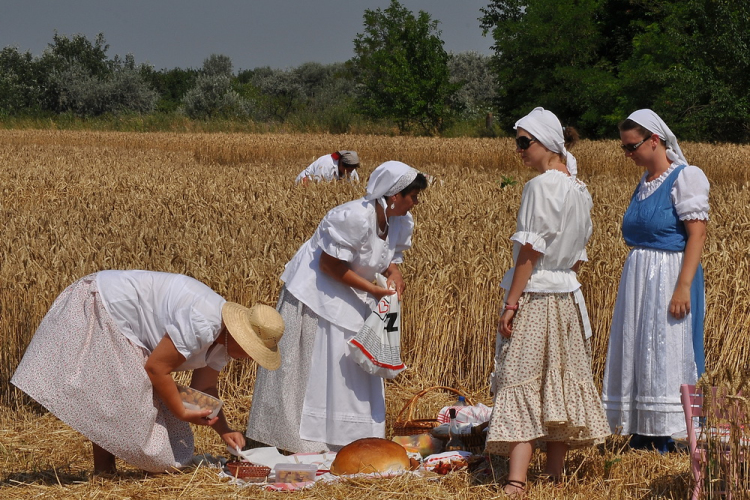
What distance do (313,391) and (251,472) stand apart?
0.59 meters

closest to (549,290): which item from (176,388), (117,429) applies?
(176,388)

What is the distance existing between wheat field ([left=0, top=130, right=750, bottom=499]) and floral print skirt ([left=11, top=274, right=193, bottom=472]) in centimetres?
29

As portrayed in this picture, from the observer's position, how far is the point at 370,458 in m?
3.81

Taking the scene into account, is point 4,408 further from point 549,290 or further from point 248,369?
point 549,290

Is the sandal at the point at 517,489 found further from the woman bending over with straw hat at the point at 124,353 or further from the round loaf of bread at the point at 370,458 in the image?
the woman bending over with straw hat at the point at 124,353

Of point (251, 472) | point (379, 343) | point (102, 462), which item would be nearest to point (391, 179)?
point (379, 343)

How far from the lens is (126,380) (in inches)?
139

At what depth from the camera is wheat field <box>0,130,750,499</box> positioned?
12.6 feet

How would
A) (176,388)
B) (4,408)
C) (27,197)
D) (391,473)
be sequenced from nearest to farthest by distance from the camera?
(176,388) < (391,473) < (4,408) < (27,197)

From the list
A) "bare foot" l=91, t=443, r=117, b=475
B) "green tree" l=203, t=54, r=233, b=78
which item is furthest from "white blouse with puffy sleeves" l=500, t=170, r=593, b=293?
"green tree" l=203, t=54, r=233, b=78

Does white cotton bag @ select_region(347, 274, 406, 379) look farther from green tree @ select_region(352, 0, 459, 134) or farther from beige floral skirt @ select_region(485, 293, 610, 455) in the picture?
green tree @ select_region(352, 0, 459, 134)

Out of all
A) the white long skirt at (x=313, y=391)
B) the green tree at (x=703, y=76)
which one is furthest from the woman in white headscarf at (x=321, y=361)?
the green tree at (x=703, y=76)

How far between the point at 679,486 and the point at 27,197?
10.2m

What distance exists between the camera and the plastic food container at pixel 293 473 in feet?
12.4
